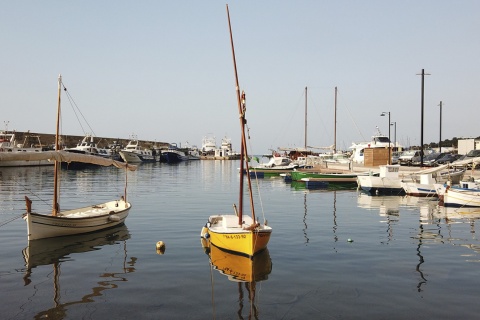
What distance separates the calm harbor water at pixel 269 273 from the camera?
37.4 feet

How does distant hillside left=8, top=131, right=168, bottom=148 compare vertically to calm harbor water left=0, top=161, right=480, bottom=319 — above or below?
above

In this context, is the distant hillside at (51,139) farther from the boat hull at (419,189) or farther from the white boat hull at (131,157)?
the boat hull at (419,189)

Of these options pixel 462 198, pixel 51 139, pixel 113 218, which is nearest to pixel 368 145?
pixel 462 198

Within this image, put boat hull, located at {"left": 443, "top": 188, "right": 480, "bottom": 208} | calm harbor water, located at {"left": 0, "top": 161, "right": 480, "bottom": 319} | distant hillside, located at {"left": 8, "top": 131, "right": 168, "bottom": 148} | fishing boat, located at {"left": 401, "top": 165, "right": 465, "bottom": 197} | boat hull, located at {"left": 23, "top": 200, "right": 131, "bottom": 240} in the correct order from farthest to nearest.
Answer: distant hillside, located at {"left": 8, "top": 131, "right": 168, "bottom": 148}
fishing boat, located at {"left": 401, "top": 165, "right": 465, "bottom": 197}
boat hull, located at {"left": 443, "top": 188, "right": 480, "bottom": 208}
boat hull, located at {"left": 23, "top": 200, "right": 131, "bottom": 240}
calm harbor water, located at {"left": 0, "top": 161, "right": 480, "bottom": 319}

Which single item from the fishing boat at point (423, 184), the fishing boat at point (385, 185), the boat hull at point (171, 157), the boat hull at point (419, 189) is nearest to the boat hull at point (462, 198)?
the fishing boat at point (423, 184)

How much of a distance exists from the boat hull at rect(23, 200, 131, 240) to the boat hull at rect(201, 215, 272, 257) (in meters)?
7.68

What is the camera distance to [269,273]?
48.3 ft

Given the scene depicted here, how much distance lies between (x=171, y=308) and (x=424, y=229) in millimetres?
16984

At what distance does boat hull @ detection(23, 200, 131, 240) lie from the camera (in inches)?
754

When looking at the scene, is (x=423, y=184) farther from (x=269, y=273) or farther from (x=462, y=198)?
(x=269, y=273)

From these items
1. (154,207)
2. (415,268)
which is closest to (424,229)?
(415,268)

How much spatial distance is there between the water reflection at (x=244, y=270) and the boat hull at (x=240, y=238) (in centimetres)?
26

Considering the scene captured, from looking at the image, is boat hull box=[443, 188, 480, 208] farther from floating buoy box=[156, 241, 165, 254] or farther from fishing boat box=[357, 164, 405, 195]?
floating buoy box=[156, 241, 165, 254]

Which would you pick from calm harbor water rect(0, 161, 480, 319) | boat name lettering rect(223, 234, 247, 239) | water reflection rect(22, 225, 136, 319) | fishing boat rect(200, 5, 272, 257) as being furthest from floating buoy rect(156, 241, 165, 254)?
A: boat name lettering rect(223, 234, 247, 239)
